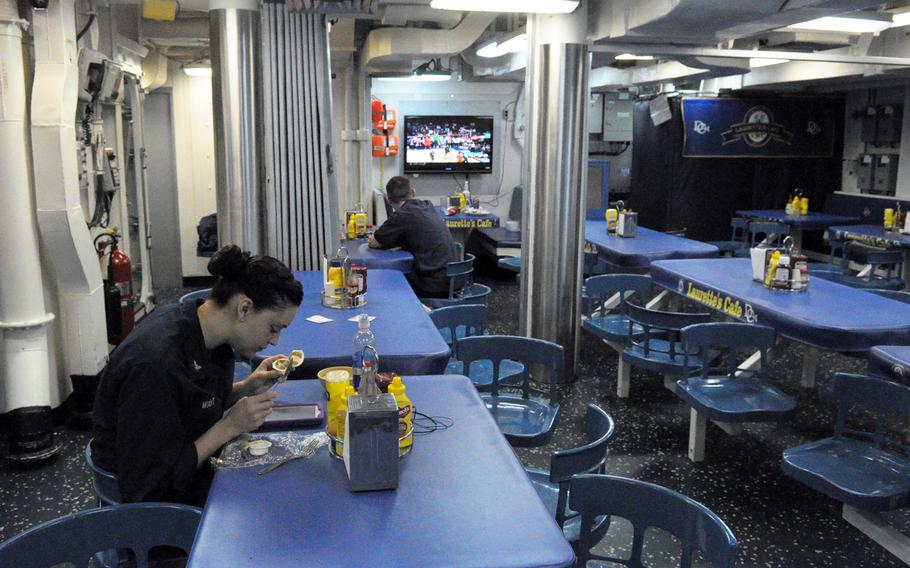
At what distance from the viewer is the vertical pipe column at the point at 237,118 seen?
4.52m

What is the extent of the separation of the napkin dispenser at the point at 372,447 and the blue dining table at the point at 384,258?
333 cm

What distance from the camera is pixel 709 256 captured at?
626 cm

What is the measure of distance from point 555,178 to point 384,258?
1313mm

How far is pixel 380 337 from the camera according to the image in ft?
10.7

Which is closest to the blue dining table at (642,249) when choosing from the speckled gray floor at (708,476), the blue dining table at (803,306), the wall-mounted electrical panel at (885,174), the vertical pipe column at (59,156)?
the blue dining table at (803,306)

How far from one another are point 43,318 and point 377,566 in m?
3.43

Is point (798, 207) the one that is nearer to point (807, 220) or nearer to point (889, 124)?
point (807, 220)

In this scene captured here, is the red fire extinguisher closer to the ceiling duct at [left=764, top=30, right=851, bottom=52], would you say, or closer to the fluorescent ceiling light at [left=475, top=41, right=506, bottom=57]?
the fluorescent ceiling light at [left=475, top=41, right=506, bottom=57]

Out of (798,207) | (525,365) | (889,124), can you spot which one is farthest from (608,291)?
(889,124)

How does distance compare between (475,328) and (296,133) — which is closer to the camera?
(475,328)

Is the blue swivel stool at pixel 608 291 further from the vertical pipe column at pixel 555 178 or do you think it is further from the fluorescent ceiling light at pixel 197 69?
the fluorescent ceiling light at pixel 197 69

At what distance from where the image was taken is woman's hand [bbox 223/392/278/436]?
2.16 meters

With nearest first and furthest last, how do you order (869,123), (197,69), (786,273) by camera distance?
(786,273) < (197,69) < (869,123)

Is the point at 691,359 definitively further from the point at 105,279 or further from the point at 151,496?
the point at 105,279
